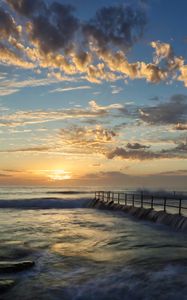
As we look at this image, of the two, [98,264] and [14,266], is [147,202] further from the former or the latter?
[14,266]

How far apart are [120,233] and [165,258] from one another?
8.16 meters

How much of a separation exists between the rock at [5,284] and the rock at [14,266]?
4.16 ft

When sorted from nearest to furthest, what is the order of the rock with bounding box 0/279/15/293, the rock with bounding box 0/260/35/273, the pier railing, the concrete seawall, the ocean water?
the ocean water, the rock with bounding box 0/279/15/293, the rock with bounding box 0/260/35/273, the concrete seawall, the pier railing

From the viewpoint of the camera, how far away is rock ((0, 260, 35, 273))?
1234cm

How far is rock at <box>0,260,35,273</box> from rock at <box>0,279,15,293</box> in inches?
49.9

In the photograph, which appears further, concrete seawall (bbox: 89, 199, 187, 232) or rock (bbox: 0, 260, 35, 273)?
concrete seawall (bbox: 89, 199, 187, 232)

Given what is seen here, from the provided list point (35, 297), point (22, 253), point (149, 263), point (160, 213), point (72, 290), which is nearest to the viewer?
point (35, 297)

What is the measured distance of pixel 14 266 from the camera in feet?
41.5

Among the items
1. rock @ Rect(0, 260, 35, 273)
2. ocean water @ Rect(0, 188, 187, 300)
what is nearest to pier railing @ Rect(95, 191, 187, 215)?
ocean water @ Rect(0, 188, 187, 300)

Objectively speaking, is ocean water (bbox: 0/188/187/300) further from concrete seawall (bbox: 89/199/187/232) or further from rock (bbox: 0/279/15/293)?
concrete seawall (bbox: 89/199/187/232)

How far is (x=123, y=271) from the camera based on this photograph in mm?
12023

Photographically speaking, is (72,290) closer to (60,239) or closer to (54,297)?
(54,297)

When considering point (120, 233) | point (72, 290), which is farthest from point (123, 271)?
point (120, 233)

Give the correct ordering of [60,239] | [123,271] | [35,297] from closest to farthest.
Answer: [35,297]
[123,271]
[60,239]
